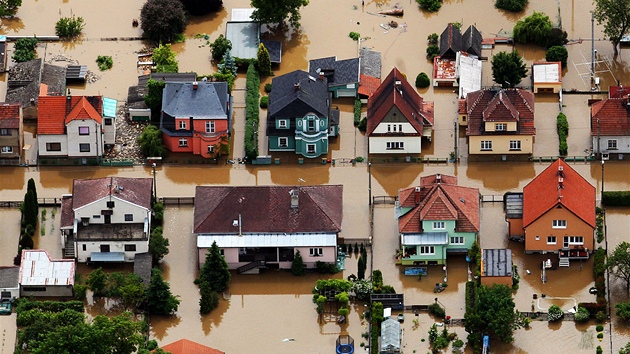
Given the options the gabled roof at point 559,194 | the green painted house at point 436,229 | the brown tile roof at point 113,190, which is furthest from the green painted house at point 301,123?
the gabled roof at point 559,194

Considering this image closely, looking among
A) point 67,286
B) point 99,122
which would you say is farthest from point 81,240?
point 99,122

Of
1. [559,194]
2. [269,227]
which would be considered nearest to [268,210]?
[269,227]

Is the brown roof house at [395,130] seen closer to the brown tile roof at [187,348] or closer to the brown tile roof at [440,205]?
the brown tile roof at [440,205]

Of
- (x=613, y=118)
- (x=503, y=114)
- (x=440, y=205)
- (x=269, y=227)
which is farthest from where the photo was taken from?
(x=503, y=114)

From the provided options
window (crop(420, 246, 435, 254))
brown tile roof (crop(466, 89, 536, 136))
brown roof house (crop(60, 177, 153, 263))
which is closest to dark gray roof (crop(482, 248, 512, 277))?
window (crop(420, 246, 435, 254))

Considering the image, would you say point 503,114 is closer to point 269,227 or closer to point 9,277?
point 269,227

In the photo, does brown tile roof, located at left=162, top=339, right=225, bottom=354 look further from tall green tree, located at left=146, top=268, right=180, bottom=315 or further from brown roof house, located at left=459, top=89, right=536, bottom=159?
brown roof house, located at left=459, top=89, right=536, bottom=159

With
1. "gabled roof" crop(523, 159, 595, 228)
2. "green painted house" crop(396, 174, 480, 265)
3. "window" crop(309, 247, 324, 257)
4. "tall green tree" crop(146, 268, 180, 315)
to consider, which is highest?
"gabled roof" crop(523, 159, 595, 228)
